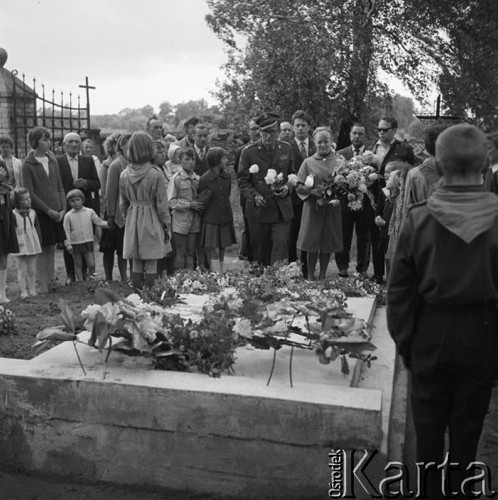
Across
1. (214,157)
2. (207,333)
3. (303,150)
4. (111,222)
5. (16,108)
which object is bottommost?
(207,333)

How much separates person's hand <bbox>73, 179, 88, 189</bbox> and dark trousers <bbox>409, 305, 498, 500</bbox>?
6.70 meters

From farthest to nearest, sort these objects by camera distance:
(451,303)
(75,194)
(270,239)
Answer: (75,194)
(270,239)
(451,303)

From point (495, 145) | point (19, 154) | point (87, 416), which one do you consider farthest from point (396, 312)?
point (19, 154)

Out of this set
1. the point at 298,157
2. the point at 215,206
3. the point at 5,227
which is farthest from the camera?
the point at 298,157

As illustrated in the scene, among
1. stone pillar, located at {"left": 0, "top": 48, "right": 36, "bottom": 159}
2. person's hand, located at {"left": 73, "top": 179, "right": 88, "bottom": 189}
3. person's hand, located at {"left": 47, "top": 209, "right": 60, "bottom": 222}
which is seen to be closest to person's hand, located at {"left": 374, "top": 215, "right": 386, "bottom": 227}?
person's hand, located at {"left": 73, "top": 179, "right": 88, "bottom": 189}

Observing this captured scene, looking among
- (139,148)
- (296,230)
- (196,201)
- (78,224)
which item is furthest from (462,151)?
(78,224)

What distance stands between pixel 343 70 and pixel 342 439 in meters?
12.9

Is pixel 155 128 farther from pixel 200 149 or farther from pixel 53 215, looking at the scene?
pixel 53 215

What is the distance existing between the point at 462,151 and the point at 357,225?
6.19 m

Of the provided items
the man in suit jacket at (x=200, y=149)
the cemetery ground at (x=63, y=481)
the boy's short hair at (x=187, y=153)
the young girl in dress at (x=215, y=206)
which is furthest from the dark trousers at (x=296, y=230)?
the cemetery ground at (x=63, y=481)

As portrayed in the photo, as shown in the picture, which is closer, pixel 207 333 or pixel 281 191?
pixel 207 333

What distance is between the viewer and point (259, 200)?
8.46 meters

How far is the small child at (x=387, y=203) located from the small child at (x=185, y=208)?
84.9 inches

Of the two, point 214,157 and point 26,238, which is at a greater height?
point 214,157
